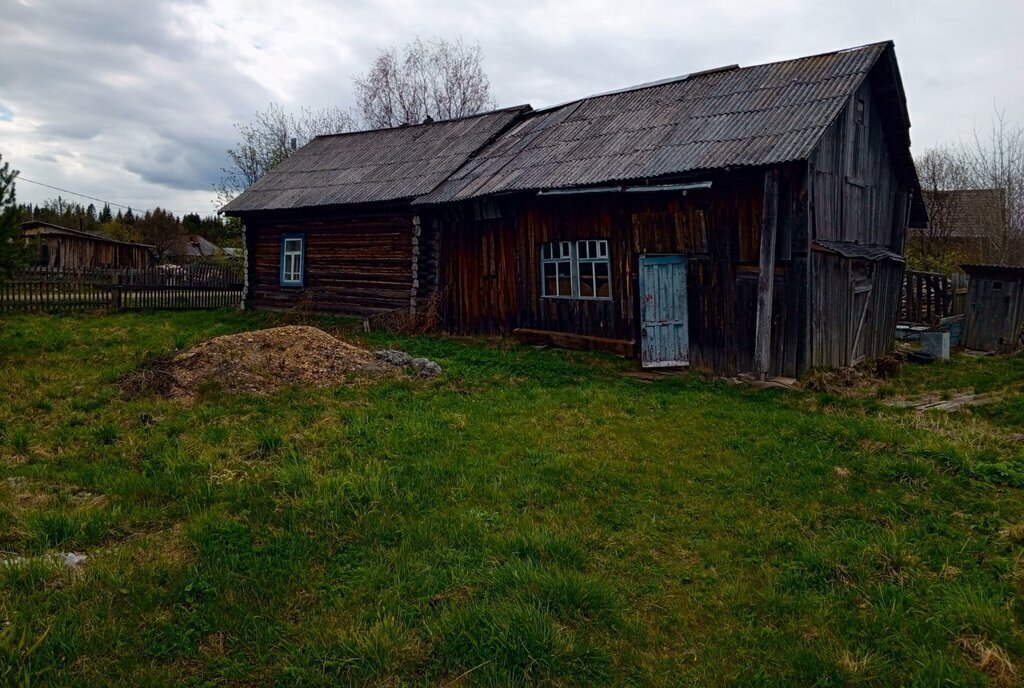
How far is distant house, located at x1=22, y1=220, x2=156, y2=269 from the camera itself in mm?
35741

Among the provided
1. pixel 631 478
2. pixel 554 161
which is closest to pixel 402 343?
pixel 554 161

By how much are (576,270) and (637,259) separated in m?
1.46

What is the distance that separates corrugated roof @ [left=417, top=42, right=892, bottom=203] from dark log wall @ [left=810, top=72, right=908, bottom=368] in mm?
705

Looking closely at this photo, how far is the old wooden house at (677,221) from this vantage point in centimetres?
1036

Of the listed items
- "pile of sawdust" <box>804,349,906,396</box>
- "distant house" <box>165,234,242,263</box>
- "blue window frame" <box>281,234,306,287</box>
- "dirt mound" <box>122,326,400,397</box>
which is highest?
"distant house" <box>165,234,242,263</box>

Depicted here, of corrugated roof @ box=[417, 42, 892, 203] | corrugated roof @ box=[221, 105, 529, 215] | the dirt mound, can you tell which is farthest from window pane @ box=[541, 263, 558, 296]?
the dirt mound

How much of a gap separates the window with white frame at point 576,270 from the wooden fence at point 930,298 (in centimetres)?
1052

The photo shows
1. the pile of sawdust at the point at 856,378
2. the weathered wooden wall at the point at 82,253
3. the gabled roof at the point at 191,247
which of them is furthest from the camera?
the gabled roof at the point at 191,247

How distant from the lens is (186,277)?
69.1 feet

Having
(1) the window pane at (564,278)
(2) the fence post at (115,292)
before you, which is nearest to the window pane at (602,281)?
(1) the window pane at (564,278)

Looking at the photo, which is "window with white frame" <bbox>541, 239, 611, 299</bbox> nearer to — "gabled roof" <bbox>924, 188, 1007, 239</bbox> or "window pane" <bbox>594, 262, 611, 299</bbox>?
"window pane" <bbox>594, 262, 611, 299</bbox>

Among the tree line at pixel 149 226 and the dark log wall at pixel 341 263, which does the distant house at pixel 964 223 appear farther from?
the tree line at pixel 149 226

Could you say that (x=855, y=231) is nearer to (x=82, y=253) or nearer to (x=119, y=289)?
(x=119, y=289)

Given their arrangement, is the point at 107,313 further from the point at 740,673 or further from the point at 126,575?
the point at 740,673
